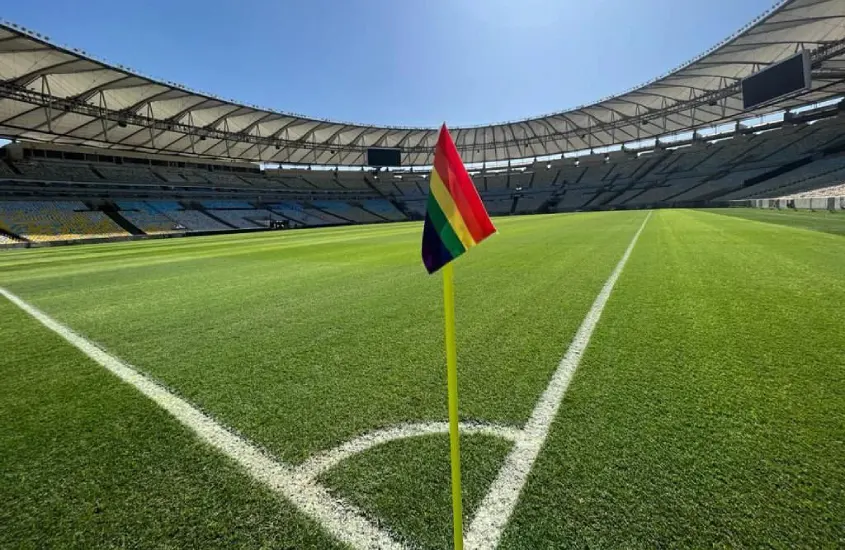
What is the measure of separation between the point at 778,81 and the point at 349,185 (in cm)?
5417

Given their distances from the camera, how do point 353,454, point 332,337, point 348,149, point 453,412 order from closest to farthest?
point 453,412, point 353,454, point 332,337, point 348,149

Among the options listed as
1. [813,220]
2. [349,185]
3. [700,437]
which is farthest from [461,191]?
[349,185]

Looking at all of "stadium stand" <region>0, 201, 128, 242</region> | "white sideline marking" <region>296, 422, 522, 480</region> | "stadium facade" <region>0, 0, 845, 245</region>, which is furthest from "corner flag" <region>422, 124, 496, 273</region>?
"stadium stand" <region>0, 201, 128, 242</region>

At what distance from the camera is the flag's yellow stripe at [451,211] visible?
4.40ft

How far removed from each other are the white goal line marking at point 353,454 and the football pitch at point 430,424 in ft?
0.04

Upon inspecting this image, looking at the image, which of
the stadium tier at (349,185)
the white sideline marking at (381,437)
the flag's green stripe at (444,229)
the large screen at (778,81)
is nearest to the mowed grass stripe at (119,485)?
the white sideline marking at (381,437)

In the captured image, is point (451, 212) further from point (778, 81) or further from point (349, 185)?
point (349, 185)

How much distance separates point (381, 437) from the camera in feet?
6.32

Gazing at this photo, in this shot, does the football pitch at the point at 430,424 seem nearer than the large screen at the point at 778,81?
Yes

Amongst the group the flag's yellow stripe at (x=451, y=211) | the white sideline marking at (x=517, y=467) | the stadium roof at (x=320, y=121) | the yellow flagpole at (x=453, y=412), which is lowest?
the white sideline marking at (x=517, y=467)

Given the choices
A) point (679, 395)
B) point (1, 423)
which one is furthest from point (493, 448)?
point (1, 423)

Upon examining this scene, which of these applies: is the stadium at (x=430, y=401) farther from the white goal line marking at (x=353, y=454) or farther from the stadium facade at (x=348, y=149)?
the stadium facade at (x=348, y=149)

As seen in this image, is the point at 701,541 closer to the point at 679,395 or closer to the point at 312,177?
the point at 679,395

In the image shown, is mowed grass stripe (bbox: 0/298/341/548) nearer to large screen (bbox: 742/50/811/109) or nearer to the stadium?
the stadium
